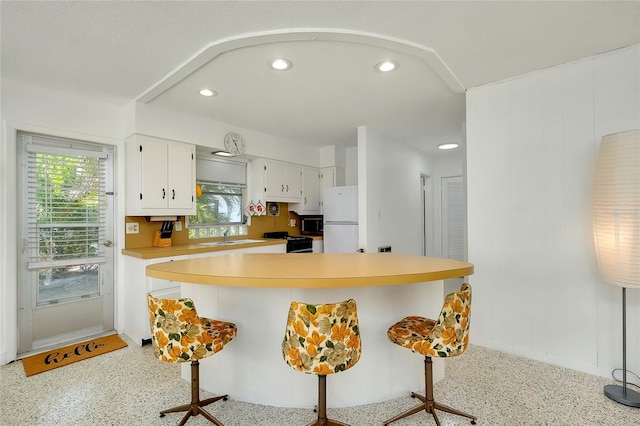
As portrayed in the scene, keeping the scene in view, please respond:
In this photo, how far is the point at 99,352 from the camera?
2.90 m

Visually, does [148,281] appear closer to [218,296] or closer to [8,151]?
[218,296]

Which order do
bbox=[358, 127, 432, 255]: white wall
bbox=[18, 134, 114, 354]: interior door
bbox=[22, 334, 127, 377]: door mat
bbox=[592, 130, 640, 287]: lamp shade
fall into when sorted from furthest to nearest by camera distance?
bbox=[358, 127, 432, 255]: white wall, bbox=[18, 134, 114, 354]: interior door, bbox=[22, 334, 127, 377]: door mat, bbox=[592, 130, 640, 287]: lamp shade

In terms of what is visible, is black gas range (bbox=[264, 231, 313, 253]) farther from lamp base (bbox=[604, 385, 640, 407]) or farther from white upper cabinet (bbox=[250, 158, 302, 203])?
lamp base (bbox=[604, 385, 640, 407])

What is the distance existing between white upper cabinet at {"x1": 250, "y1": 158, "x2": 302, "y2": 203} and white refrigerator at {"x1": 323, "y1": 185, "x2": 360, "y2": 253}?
1.94 ft

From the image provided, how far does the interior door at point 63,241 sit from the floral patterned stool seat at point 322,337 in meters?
2.83

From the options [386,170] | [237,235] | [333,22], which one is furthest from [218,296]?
[386,170]

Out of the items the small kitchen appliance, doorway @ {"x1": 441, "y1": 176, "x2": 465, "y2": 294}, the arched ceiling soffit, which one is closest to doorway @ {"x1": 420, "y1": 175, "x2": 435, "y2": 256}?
doorway @ {"x1": 441, "y1": 176, "x2": 465, "y2": 294}

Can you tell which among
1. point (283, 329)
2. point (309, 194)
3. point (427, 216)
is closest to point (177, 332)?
point (283, 329)

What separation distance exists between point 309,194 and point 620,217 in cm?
401

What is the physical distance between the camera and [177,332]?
166cm

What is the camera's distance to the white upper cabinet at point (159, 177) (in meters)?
Answer: 3.33

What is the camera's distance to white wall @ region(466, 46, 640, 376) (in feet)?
7.73

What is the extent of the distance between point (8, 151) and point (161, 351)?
2.47 metres

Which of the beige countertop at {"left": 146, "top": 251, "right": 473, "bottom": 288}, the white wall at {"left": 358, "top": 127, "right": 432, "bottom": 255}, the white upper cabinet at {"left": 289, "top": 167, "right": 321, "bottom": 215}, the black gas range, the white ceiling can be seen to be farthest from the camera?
the white upper cabinet at {"left": 289, "top": 167, "right": 321, "bottom": 215}
